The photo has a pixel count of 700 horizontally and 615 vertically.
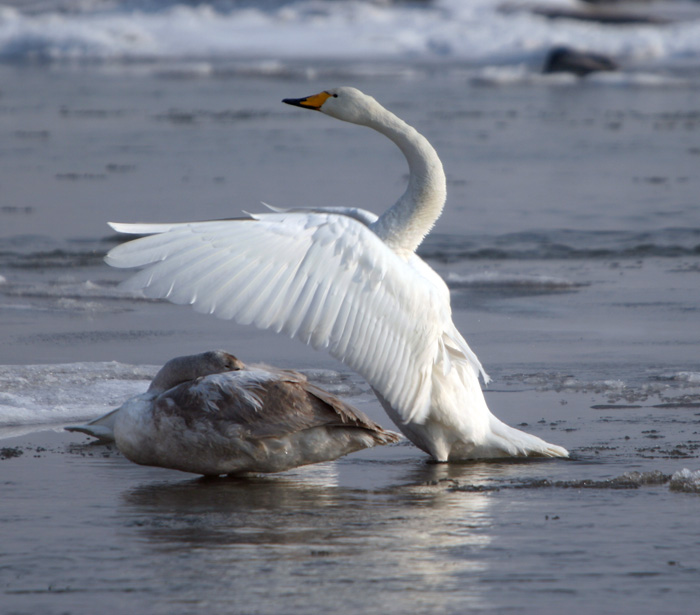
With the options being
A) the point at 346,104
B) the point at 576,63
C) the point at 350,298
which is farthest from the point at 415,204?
the point at 576,63

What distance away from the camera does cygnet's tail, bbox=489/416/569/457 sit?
219 inches

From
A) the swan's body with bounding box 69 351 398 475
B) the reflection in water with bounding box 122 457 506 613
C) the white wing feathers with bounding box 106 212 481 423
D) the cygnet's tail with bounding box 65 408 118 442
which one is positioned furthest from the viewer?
the cygnet's tail with bounding box 65 408 118 442

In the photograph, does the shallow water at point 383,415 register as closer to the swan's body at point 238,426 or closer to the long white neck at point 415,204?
the swan's body at point 238,426

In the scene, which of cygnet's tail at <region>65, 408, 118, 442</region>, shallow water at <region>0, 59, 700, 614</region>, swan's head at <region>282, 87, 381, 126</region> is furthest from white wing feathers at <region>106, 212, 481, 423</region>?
swan's head at <region>282, 87, 381, 126</region>

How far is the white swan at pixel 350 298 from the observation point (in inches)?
195

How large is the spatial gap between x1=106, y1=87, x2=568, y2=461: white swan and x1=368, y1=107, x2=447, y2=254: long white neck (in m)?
0.01

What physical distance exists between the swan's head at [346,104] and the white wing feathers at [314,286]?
1187mm

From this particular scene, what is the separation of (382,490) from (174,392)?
0.96 metres

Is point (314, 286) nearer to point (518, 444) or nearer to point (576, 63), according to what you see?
point (518, 444)

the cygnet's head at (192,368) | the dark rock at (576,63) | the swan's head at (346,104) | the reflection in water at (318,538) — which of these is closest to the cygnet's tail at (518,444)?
the reflection in water at (318,538)

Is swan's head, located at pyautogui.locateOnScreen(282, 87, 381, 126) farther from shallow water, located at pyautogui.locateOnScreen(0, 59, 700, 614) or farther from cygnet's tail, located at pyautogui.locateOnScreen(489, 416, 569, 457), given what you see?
cygnet's tail, located at pyautogui.locateOnScreen(489, 416, 569, 457)

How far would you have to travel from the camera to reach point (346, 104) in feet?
21.0

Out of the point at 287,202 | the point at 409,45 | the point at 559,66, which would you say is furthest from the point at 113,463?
the point at 409,45

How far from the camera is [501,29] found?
2080 inches
